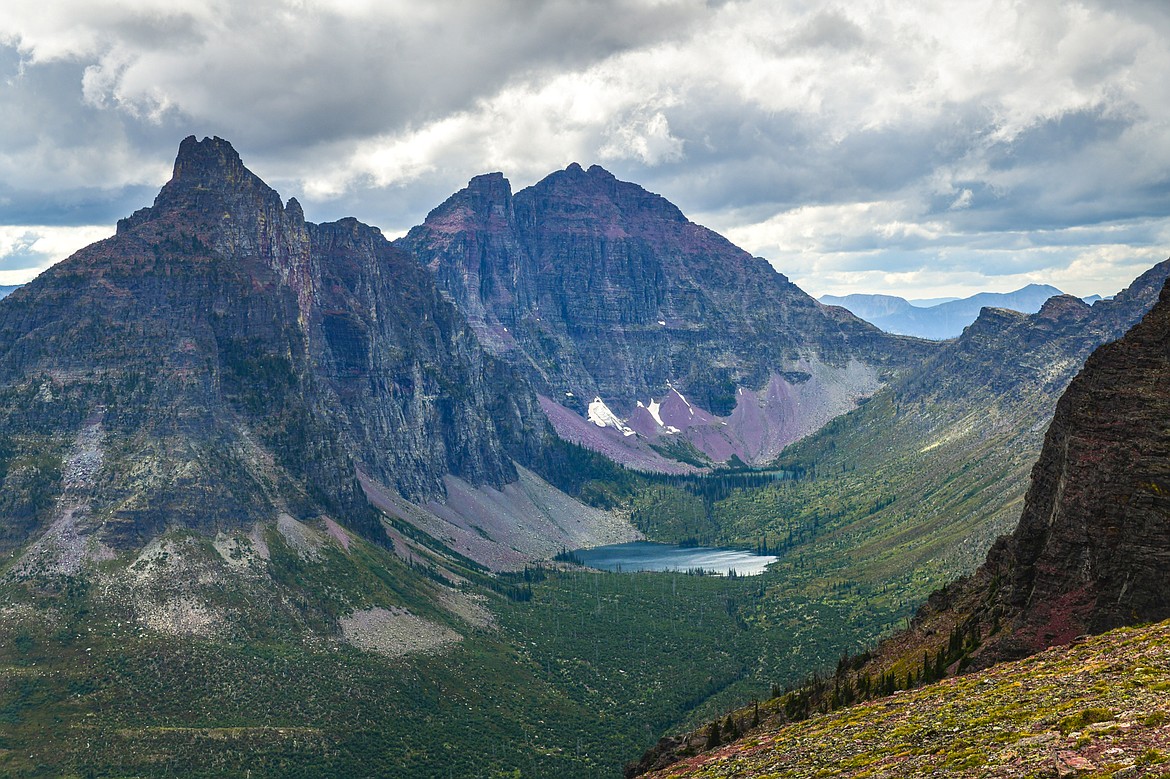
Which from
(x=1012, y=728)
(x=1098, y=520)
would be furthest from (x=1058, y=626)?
(x=1012, y=728)

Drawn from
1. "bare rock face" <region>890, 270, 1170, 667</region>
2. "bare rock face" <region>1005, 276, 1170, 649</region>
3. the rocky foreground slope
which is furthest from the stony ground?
"bare rock face" <region>1005, 276, 1170, 649</region>

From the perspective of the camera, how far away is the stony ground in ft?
225

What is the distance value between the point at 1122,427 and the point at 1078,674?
135 ft

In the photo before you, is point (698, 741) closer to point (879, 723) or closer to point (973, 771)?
point (879, 723)

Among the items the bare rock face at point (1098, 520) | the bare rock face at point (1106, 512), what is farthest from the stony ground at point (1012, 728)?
the bare rock face at point (1106, 512)

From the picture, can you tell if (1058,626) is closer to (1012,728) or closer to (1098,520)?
(1098,520)

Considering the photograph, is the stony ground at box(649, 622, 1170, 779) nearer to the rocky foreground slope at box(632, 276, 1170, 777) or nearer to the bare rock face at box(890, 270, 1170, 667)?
the rocky foreground slope at box(632, 276, 1170, 777)

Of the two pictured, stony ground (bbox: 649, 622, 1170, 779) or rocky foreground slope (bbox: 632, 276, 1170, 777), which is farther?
A: rocky foreground slope (bbox: 632, 276, 1170, 777)

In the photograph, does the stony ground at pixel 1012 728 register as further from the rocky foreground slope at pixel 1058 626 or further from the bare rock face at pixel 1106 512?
the bare rock face at pixel 1106 512

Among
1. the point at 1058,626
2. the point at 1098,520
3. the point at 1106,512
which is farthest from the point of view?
the point at 1098,520

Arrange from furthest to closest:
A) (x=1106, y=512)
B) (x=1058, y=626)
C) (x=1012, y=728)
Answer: (x=1106, y=512) < (x=1058, y=626) < (x=1012, y=728)

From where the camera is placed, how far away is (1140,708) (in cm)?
7444

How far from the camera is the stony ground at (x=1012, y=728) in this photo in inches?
2697

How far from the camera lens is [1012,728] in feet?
263
